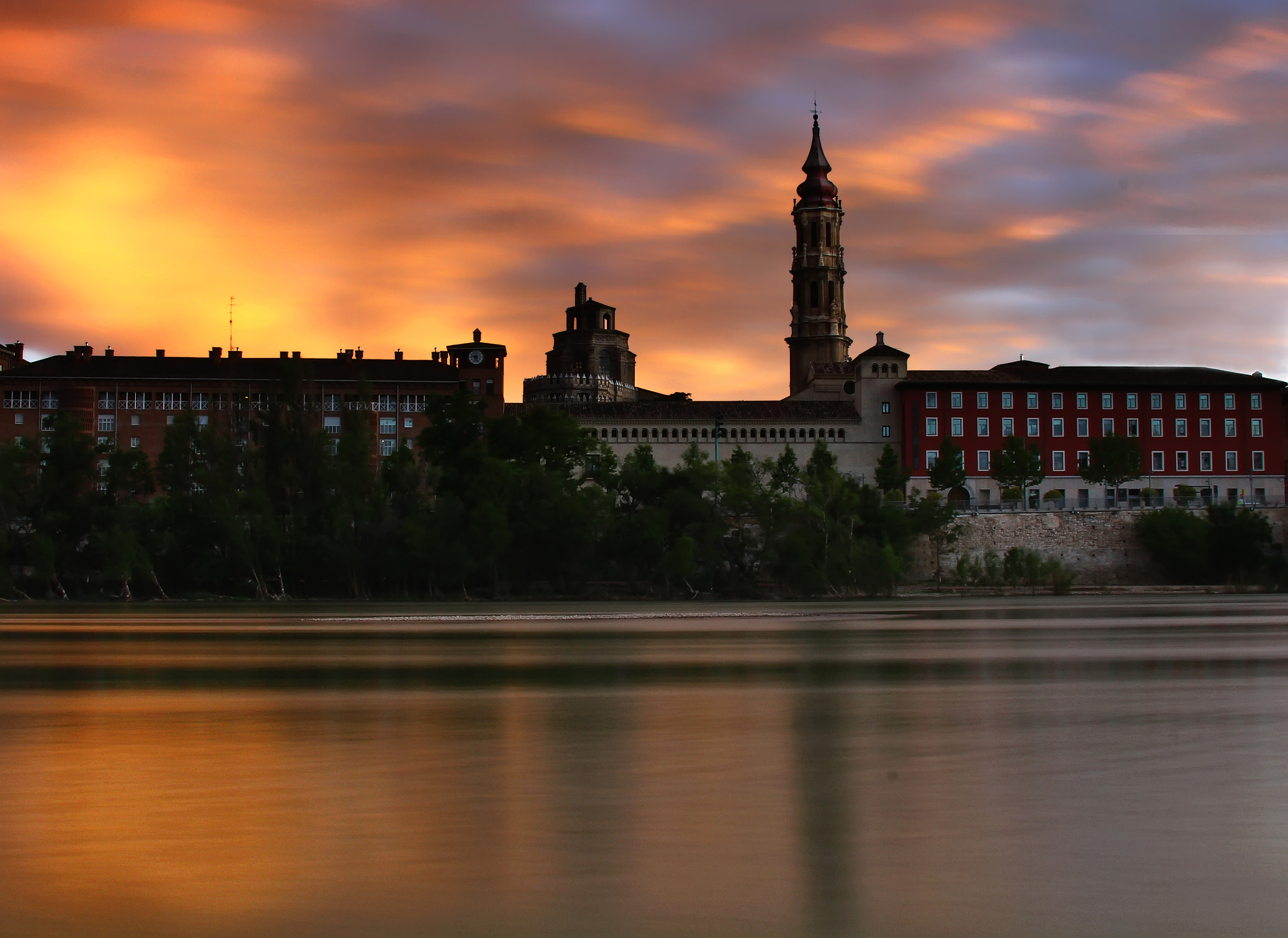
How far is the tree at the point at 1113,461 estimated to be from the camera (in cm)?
9488

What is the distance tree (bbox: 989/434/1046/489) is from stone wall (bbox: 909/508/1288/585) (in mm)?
10327

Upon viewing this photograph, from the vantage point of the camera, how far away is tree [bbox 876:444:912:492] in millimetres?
93250

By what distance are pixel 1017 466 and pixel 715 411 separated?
20642 mm

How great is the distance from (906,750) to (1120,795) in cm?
306

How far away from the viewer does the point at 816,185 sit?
129m

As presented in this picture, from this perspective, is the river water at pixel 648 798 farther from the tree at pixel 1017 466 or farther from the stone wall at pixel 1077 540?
the tree at pixel 1017 466

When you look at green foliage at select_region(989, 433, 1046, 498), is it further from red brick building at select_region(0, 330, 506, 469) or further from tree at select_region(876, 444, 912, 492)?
red brick building at select_region(0, 330, 506, 469)

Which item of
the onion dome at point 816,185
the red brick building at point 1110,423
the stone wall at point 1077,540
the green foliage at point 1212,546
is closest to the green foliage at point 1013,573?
the stone wall at point 1077,540

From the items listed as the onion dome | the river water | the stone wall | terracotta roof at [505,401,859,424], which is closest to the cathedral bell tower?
the onion dome

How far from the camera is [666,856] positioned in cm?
1020

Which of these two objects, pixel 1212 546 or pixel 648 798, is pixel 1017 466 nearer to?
pixel 1212 546

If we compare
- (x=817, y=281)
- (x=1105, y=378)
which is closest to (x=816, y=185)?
(x=817, y=281)

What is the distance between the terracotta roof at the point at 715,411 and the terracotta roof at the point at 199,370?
65.1 feet

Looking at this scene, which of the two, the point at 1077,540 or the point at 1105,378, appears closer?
the point at 1077,540
